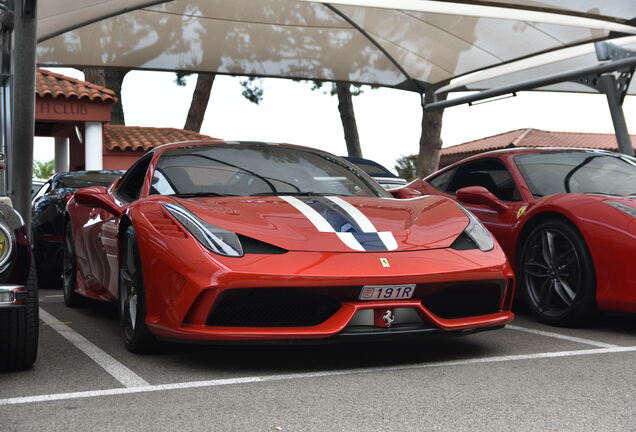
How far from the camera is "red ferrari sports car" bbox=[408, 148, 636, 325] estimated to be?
5.14 metres

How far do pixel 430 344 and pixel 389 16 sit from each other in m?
9.64

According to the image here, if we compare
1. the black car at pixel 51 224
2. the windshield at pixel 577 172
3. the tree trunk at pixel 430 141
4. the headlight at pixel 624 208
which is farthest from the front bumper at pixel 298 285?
the tree trunk at pixel 430 141

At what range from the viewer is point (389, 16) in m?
13.6

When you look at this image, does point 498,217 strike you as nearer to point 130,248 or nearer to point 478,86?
point 130,248

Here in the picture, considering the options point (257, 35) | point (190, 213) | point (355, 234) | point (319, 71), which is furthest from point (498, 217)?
point (319, 71)

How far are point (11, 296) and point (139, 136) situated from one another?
17940 mm

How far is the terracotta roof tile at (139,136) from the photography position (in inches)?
782

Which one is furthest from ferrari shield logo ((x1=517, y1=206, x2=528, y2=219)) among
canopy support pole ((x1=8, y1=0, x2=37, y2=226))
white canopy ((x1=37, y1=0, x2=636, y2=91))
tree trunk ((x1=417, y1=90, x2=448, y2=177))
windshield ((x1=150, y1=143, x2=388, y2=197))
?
tree trunk ((x1=417, y1=90, x2=448, y2=177))

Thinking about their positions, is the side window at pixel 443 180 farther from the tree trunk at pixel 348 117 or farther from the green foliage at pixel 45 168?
the green foliage at pixel 45 168

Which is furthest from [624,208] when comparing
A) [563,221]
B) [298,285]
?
[298,285]

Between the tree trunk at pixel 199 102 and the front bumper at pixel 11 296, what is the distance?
20913mm

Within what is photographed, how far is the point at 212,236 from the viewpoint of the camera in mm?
4027

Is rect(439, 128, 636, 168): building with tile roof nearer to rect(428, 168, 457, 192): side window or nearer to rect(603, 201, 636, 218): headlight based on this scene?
rect(428, 168, 457, 192): side window

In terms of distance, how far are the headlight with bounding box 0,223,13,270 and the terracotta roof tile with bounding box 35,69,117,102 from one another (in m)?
14.7
